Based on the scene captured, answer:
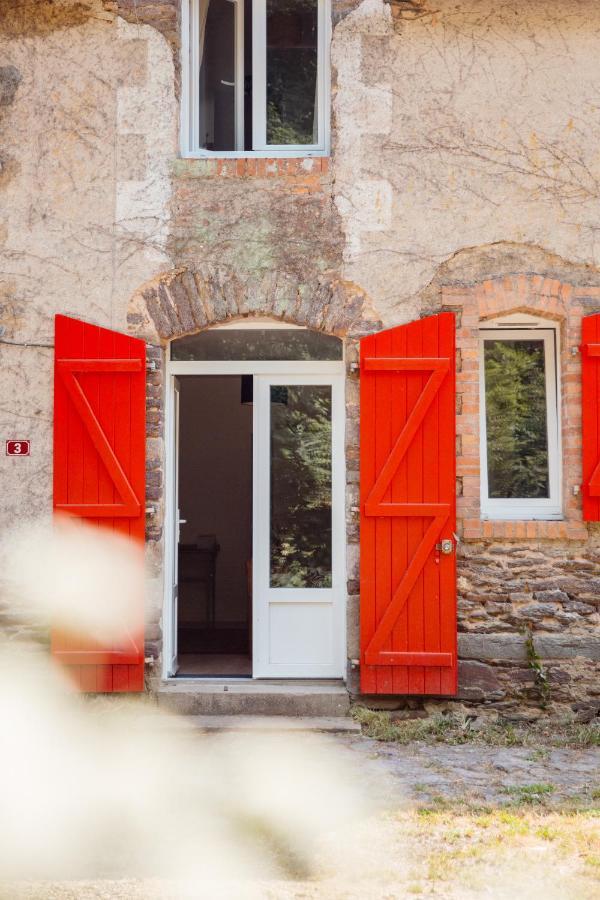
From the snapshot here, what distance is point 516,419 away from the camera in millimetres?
6359

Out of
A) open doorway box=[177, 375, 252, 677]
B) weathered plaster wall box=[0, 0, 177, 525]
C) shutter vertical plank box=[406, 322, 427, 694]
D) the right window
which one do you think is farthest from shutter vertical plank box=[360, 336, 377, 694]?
open doorway box=[177, 375, 252, 677]

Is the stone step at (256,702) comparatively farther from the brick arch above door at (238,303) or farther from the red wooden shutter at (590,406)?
the brick arch above door at (238,303)

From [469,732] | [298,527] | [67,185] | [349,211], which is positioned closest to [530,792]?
[469,732]

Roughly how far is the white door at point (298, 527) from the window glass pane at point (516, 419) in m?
1.05

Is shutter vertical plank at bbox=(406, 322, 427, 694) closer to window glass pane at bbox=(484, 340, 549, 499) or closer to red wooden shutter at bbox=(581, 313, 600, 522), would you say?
window glass pane at bbox=(484, 340, 549, 499)

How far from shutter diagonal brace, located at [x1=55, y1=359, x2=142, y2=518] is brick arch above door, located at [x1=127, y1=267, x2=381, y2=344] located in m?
0.31

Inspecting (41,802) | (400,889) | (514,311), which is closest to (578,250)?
(514,311)

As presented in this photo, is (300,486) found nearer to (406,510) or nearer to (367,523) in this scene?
(367,523)

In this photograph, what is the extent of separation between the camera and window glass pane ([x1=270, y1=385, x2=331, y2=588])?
636 centimetres

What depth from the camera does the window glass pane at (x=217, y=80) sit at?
6.50m

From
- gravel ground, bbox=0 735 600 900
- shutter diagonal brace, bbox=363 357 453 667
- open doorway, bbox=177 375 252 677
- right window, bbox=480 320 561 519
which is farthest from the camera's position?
open doorway, bbox=177 375 252 677

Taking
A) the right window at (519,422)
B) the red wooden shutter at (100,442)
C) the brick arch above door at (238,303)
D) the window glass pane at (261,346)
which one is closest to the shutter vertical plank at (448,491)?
the right window at (519,422)

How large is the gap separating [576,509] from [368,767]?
2180 mm

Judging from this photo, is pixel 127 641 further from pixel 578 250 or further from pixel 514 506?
pixel 578 250
